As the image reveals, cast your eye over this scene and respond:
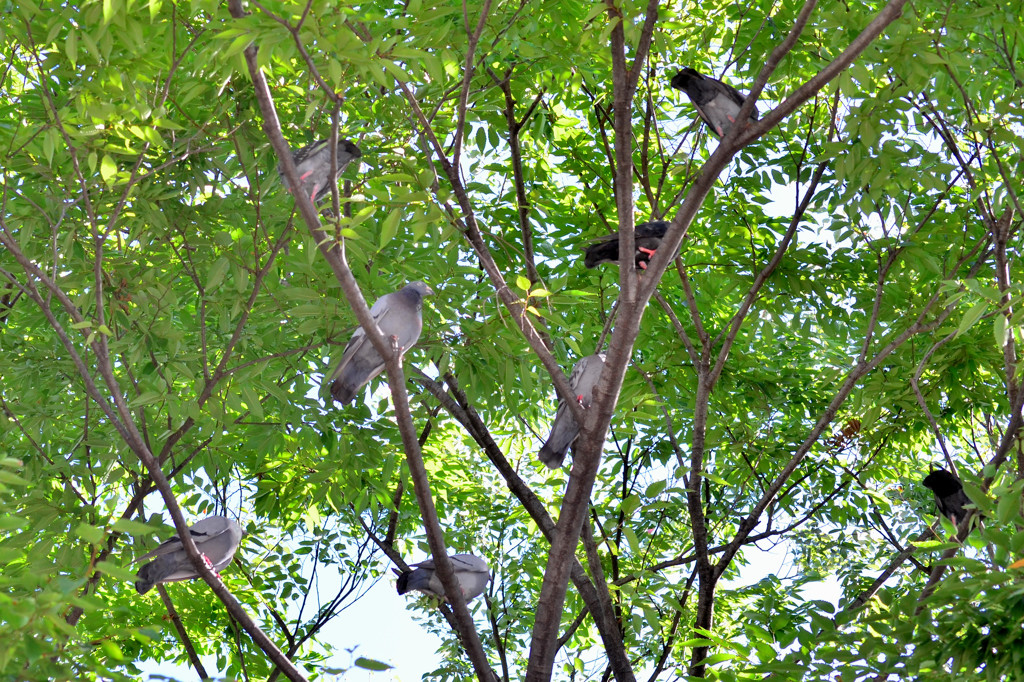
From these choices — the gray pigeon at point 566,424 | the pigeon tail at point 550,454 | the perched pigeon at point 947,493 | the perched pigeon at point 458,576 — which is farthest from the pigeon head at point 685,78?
the perched pigeon at point 458,576

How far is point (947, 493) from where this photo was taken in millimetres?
5441

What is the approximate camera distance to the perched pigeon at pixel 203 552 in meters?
4.37

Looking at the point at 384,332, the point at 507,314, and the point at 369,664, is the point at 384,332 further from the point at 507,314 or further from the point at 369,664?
the point at 369,664

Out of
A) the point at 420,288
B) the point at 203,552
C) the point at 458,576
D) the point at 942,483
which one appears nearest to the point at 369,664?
the point at 420,288

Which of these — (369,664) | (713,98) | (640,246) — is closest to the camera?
(369,664)

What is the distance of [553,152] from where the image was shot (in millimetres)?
5883

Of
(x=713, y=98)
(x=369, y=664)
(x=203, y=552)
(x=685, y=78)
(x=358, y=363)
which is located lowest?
(x=369, y=664)

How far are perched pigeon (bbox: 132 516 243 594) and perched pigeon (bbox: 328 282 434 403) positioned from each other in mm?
1133

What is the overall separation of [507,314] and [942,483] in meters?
3.20

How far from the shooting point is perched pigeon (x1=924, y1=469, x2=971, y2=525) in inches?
212

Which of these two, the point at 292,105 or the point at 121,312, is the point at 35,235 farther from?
the point at 292,105

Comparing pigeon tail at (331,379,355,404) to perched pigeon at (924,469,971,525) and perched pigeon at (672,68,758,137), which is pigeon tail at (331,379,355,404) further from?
perched pigeon at (924,469,971,525)

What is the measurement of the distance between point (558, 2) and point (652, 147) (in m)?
1.64

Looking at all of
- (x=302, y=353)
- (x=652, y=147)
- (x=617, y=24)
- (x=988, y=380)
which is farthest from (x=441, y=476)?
(x=617, y=24)
